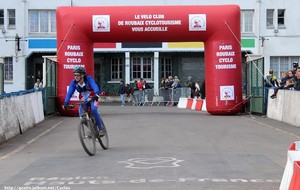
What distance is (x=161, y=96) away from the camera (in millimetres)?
34000

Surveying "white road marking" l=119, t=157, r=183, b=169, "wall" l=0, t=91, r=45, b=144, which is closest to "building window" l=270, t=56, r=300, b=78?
"wall" l=0, t=91, r=45, b=144

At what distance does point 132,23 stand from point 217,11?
337cm

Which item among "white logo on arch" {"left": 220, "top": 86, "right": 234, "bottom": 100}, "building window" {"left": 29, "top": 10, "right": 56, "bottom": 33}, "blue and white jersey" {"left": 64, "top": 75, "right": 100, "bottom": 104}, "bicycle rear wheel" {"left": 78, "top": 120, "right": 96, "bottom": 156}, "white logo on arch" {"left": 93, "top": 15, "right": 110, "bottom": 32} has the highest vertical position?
"building window" {"left": 29, "top": 10, "right": 56, "bottom": 33}

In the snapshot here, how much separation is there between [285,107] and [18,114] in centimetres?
897

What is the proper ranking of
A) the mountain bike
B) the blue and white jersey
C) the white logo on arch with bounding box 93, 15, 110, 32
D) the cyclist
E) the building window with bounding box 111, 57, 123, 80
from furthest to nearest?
the building window with bounding box 111, 57, 123, 80 → the white logo on arch with bounding box 93, 15, 110, 32 → the blue and white jersey → the cyclist → the mountain bike

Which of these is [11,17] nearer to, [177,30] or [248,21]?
[248,21]

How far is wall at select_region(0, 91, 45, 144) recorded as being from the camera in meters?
13.6

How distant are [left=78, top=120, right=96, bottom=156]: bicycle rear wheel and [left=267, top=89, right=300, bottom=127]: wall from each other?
8.43m

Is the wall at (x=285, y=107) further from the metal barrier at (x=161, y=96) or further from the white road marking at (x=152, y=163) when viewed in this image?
the metal barrier at (x=161, y=96)

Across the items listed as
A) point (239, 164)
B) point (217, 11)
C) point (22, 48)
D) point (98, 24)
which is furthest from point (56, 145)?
point (22, 48)

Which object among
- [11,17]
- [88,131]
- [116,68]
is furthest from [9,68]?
[88,131]

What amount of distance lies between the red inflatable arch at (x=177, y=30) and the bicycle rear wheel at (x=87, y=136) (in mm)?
10752

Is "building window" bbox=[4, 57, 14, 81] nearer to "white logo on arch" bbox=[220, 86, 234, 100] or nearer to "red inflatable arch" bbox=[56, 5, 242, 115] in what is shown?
"red inflatable arch" bbox=[56, 5, 242, 115]

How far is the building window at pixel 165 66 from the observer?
1614 inches
